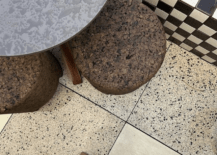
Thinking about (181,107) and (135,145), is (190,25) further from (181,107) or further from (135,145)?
(135,145)

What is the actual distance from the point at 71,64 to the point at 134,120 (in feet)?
2.59

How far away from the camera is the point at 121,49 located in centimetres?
106

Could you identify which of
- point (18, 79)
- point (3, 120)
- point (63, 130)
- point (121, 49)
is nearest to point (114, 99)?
point (63, 130)

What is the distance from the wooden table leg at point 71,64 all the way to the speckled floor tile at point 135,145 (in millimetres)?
656

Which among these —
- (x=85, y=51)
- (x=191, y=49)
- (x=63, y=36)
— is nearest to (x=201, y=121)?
(x=191, y=49)

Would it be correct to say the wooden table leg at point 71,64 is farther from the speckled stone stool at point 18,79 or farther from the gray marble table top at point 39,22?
the gray marble table top at point 39,22

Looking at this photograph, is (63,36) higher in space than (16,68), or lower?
higher

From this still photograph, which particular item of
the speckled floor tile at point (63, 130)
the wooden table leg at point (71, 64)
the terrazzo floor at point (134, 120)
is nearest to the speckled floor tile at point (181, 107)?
the terrazzo floor at point (134, 120)

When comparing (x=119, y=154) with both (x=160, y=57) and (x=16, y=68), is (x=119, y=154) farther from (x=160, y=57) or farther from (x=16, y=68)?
(x=16, y=68)

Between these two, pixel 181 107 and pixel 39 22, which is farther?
pixel 181 107

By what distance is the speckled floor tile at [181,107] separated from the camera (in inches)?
65.4

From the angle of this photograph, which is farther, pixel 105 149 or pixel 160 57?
pixel 105 149

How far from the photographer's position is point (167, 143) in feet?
5.46

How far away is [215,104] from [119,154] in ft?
3.34
